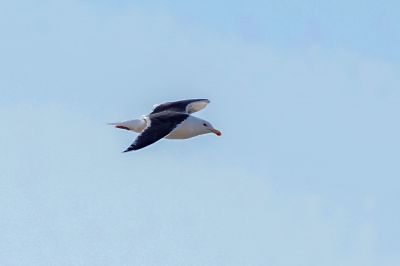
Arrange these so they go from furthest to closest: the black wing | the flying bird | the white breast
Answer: the white breast, the flying bird, the black wing

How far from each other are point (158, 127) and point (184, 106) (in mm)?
4485

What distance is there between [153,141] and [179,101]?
6.62m

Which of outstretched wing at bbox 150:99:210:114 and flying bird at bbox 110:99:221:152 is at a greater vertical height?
outstretched wing at bbox 150:99:210:114

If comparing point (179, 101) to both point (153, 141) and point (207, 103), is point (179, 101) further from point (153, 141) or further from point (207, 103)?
point (153, 141)

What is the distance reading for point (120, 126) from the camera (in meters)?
64.3

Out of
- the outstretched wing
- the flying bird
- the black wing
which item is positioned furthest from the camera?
the outstretched wing

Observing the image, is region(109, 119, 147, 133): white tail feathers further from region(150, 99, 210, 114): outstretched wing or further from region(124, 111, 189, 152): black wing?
region(150, 99, 210, 114): outstretched wing

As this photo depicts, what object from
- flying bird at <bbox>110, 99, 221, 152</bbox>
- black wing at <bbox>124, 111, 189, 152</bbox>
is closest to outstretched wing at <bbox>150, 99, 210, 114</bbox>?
flying bird at <bbox>110, 99, 221, 152</bbox>

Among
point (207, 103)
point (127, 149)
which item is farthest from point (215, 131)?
point (127, 149)

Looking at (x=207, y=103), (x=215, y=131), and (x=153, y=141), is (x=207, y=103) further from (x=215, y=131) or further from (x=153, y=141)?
(x=153, y=141)

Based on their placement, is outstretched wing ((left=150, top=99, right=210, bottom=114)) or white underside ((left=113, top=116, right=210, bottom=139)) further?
outstretched wing ((left=150, top=99, right=210, bottom=114))

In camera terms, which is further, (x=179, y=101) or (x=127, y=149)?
(x=179, y=101)

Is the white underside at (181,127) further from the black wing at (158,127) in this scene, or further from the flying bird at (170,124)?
the black wing at (158,127)

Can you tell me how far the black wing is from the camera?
6072 centimetres
